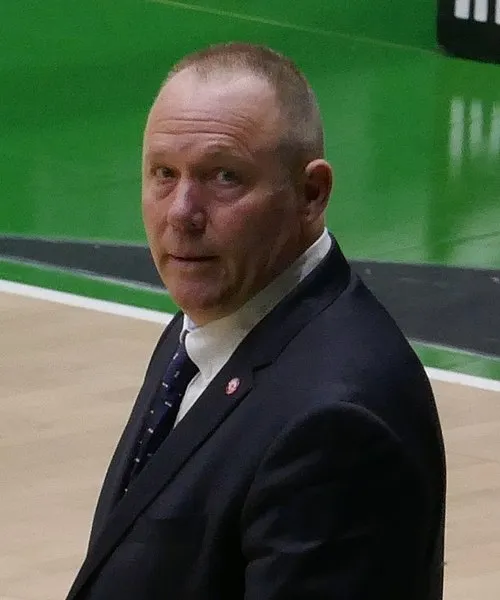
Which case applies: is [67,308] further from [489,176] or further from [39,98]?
[39,98]

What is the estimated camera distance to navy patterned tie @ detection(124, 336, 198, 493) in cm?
262

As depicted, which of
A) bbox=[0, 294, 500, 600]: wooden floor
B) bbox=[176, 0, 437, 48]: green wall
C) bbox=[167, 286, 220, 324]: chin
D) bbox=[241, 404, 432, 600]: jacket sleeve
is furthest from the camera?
bbox=[176, 0, 437, 48]: green wall

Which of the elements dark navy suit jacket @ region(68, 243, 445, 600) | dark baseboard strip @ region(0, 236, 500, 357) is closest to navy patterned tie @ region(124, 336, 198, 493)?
dark navy suit jacket @ region(68, 243, 445, 600)

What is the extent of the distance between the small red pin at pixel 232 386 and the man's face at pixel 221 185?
0.39ft

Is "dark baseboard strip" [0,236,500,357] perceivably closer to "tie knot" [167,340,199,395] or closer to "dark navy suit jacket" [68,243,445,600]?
"tie knot" [167,340,199,395]

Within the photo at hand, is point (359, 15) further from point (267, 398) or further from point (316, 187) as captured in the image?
point (267, 398)

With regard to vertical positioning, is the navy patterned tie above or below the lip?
below

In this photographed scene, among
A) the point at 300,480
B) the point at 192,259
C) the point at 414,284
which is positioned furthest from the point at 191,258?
the point at 414,284

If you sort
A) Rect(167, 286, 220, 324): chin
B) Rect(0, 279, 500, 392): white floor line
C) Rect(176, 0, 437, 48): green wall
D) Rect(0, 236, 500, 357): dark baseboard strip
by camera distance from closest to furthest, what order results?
Rect(167, 286, 220, 324): chin < Rect(0, 236, 500, 357): dark baseboard strip < Rect(0, 279, 500, 392): white floor line < Rect(176, 0, 437, 48): green wall

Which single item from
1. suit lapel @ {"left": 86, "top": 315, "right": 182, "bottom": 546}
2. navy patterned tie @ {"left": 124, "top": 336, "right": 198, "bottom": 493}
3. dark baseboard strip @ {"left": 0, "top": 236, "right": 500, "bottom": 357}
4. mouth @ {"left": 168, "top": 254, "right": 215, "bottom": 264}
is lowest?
dark baseboard strip @ {"left": 0, "top": 236, "right": 500, "bottom": 357}

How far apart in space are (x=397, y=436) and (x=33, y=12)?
43.9 ft

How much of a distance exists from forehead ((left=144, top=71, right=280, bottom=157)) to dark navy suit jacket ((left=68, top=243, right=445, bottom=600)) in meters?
0.24

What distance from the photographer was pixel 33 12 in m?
15.2

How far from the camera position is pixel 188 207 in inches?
94.3
